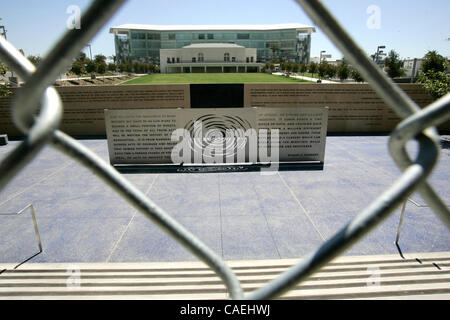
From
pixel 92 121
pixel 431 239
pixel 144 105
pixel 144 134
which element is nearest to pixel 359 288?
pixel 431 239

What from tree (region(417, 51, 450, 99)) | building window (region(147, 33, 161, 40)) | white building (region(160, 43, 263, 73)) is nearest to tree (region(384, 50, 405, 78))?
tree (region(417, 51, 450, 99))

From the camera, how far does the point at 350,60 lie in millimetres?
573

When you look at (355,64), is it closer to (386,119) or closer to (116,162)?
(116,162)

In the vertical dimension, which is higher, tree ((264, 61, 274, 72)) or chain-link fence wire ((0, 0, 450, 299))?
tree ((264, 61, 274, 72))

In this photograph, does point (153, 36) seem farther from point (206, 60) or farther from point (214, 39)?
point (206, 60)

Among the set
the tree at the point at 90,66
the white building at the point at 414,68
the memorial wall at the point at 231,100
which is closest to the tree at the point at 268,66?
the white building at the point at 414,68

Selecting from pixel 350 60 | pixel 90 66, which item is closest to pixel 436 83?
pixel 350 60

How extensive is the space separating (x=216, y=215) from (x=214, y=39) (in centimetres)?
10107

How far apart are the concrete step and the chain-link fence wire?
1.80 m

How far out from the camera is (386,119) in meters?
11.9

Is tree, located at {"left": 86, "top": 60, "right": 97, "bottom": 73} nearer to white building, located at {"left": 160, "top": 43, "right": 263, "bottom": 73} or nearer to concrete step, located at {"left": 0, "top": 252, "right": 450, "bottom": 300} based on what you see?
white building, located at {"left": 160, "top": 43, "right": 263, "bottom": 73}

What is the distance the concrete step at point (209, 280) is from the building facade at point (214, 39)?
97.3 meters

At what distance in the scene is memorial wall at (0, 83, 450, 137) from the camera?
1145 centimetres
